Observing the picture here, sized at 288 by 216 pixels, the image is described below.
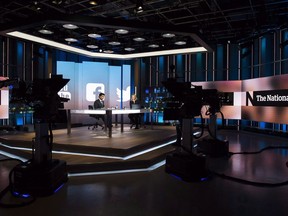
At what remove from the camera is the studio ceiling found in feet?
18.1

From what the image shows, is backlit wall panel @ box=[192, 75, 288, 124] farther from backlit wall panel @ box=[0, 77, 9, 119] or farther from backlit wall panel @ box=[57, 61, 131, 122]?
backlit wall panel @ box=[0, 77, 9, 119]

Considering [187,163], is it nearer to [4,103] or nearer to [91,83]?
[4,103]

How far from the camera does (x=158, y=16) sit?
766 cm

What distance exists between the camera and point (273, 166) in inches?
168

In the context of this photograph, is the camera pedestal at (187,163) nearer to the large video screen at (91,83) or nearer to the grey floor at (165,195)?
the grey floor at (165,195)

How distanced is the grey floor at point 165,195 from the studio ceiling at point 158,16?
132 inches

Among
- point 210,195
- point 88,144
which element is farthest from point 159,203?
point 88,144

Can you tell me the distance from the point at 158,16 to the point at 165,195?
20.3ft

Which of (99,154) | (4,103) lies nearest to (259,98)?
(99,154)

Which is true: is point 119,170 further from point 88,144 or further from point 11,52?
point 11,52

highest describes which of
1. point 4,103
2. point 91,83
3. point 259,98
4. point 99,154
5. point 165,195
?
point 91,83

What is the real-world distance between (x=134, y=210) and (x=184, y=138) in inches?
63.8

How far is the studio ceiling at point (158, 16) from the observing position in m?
5.52

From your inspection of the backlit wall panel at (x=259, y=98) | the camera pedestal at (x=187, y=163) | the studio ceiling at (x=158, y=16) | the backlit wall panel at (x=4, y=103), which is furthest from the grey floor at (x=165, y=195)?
the backlit wall panel at (x=4, y=103)
